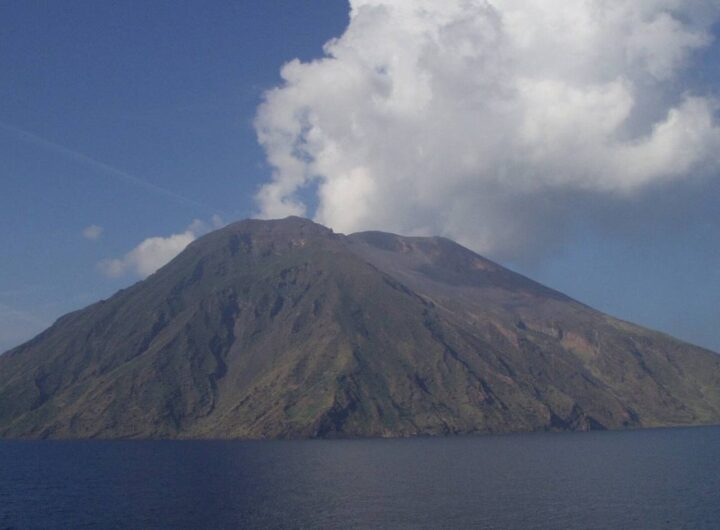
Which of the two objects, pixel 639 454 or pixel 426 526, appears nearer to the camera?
pixel 426 526

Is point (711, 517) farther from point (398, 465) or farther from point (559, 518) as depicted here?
point (398, 465)

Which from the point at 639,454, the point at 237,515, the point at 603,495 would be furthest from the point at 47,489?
the point at 639,454

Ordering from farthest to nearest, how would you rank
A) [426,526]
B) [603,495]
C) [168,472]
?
[168,472]
[603,495]
[426,526]

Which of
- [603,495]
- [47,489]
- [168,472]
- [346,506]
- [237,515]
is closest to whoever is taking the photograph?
[237,515]

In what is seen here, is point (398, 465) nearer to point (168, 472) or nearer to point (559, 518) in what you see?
point (168, 472)

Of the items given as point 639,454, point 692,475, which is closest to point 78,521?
point 692,475

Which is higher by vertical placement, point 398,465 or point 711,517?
point 398,465
